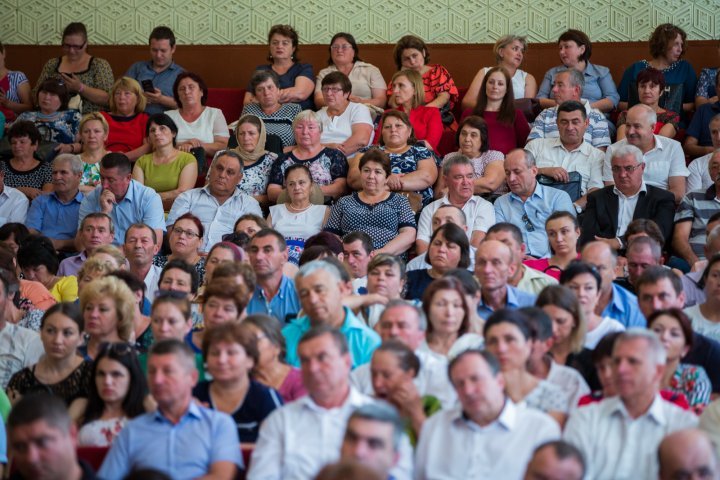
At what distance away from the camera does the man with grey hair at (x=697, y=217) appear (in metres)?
6.03

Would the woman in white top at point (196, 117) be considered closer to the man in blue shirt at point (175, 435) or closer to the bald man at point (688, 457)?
the man in blue shirt at point (175, 435)

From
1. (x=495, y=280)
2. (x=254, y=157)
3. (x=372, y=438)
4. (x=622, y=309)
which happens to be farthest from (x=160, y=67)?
(x=372, y=438)

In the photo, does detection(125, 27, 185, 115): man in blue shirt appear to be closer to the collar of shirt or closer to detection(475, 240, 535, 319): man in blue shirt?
the collar of shirt

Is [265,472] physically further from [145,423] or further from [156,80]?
[156,80]

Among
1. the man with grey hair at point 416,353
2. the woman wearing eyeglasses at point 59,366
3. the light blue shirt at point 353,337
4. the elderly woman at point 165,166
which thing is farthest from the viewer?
the elderly woman at point 165,166

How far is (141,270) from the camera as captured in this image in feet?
18.9

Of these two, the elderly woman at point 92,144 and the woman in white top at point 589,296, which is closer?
the woman in white top at point 589,296

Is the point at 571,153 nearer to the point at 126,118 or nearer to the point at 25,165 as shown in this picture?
the point at 126,118

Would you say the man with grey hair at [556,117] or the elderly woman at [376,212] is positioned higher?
the man with grey hair at [556,117]

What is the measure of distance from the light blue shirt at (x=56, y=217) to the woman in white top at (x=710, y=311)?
3.50 meters

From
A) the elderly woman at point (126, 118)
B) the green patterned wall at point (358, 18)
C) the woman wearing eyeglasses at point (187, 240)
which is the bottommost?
the woman wearing eyeglasses at point (187, 240)

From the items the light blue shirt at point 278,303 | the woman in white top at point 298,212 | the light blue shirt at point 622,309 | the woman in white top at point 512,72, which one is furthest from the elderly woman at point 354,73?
the light blue shirt at point 622,309

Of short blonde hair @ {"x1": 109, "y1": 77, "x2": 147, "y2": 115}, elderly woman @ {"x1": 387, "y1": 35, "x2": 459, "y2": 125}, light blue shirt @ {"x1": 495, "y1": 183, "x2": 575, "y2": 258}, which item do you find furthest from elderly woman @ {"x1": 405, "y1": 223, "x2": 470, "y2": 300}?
short blonde hair @ {"x1": 109, "y1": 77, "x2": 147, "y2": 115}

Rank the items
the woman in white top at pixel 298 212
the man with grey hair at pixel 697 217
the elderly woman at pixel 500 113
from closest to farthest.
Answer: the man with grey hair at pixel 697 217 → the woman in white top at pixel 298 212 → the elderly woman at pixel 500 113
